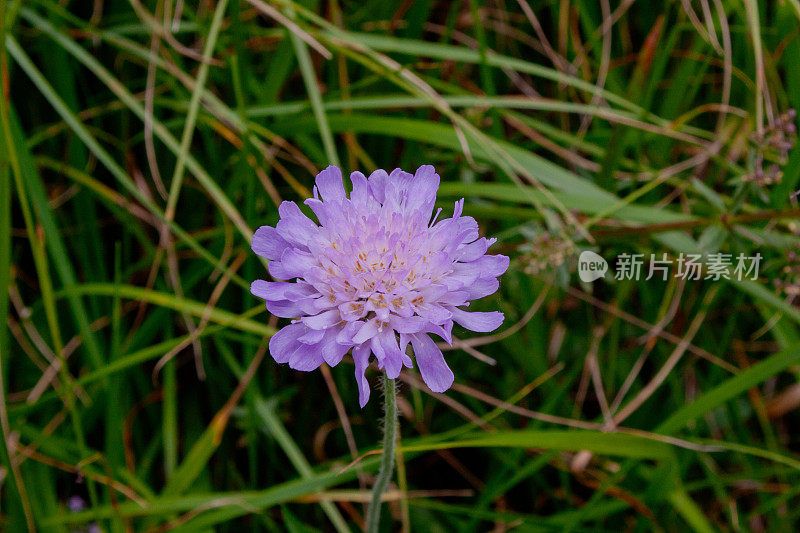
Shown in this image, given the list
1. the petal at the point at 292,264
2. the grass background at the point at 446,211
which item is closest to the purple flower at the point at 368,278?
the petal at the point at 292,264

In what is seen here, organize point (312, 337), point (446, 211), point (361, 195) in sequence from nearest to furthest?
point (312, 337), point (361, 195), point (446, 211)

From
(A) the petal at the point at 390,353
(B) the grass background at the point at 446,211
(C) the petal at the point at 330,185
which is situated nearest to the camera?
(A) the petal at the point at 390,353

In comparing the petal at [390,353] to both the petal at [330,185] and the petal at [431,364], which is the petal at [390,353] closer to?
the petal at [431,364]

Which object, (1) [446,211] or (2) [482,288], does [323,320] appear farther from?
(1) [446,211]

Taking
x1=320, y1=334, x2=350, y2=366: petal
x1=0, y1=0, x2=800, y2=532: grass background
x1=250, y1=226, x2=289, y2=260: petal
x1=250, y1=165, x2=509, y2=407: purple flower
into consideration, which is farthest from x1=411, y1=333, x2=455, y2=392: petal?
x1=0, y1=0, x2=800, y2=532: grass background

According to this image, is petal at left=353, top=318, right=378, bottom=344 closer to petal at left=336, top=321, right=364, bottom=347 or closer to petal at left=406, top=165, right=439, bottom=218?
petal at left=336, top=321, right=364, bottom=347

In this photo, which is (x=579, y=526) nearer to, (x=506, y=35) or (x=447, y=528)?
(x=447, y=528)

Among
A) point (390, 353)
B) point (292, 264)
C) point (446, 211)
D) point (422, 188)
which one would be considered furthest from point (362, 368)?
point (446, 211)
